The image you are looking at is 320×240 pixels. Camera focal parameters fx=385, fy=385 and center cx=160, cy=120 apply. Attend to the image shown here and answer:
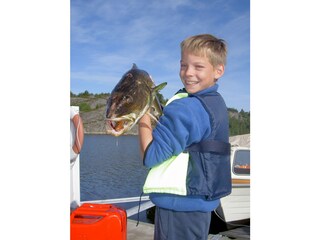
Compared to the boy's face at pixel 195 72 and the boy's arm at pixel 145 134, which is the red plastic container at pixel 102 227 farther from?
the boy's face at pixel 195 72

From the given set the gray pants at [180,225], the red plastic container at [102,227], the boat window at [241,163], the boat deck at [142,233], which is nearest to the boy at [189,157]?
the gray pants at [180,225]

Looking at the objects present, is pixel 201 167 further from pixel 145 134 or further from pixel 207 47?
pixel 207 47

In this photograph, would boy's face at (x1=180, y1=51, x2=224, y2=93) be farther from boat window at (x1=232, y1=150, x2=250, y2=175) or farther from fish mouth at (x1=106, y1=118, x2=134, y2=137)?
boat window at (x1=232, y1=150, x2=250, y2=175)

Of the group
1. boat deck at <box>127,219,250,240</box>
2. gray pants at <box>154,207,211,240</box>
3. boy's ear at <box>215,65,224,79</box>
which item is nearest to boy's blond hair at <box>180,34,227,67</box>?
boy's ear at <box>215,65,224,79</box>

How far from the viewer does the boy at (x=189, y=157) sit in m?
0.99

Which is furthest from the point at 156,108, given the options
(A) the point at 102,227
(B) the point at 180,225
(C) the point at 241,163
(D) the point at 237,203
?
(D) the point at 237,203

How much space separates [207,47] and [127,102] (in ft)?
1.03
